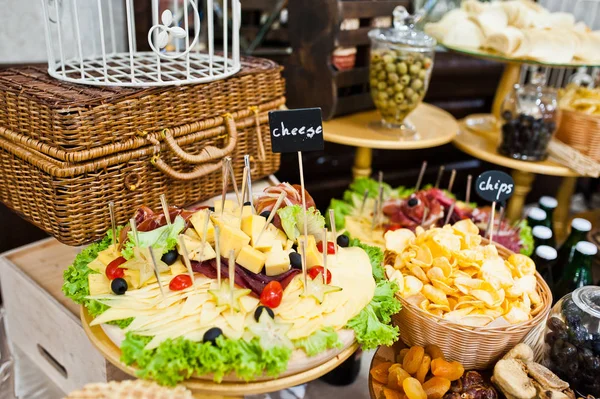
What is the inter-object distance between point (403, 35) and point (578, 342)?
1.11 meters

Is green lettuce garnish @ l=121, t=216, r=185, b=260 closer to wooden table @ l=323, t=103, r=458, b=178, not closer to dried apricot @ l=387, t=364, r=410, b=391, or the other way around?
dried apricot @ l=387, t=364, r=410, b=391

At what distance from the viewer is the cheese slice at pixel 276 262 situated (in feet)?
3.85

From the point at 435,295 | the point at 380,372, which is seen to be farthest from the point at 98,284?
the point at 435,295

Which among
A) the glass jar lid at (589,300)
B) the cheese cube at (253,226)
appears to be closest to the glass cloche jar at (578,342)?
the glass jar lid at (589,300)

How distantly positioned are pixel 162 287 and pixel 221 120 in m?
0.57

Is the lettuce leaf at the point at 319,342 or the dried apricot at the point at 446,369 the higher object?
the lettuce leaf at the point at 319,342

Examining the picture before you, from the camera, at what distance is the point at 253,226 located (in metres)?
1.21

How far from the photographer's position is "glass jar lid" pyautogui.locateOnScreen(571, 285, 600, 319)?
119cm

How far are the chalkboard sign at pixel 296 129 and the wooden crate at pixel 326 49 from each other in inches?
25.6

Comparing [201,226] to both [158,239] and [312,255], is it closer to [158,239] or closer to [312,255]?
[158,239]

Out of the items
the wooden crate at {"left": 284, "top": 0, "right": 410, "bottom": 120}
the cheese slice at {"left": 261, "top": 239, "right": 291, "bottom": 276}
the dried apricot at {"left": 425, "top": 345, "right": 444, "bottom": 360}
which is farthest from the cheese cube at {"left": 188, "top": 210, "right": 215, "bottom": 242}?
the wooden crate at {"left": 284, "top": 0, "right": 410, "bottom": 120}

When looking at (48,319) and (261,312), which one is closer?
(261,312)

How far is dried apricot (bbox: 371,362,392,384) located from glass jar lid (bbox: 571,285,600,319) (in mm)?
477

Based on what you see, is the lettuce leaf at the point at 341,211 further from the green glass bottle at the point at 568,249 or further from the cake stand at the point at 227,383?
the green glass bottle at the point at 568,249
